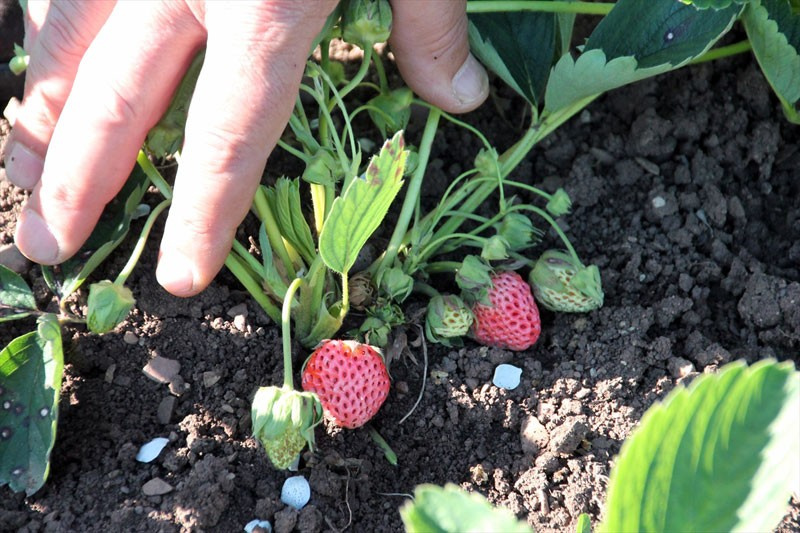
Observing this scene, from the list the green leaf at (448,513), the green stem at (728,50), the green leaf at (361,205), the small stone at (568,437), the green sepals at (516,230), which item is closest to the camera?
the green leaf at (448,513)

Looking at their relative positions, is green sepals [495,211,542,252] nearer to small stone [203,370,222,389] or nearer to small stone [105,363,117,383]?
small stone [203,370,222,389]

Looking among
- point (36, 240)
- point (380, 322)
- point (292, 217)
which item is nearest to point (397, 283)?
point (380, 322)

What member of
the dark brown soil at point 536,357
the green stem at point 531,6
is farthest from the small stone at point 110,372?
the green stem at point 531,6

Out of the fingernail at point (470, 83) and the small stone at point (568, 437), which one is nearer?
the small stone at point (568, 437)

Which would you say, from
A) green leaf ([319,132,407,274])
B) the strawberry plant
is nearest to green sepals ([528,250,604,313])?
the strawberry plant

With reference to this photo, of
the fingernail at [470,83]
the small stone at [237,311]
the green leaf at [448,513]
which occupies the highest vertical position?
the green leaf at [448,513]

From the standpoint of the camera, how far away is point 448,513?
59 centimetres

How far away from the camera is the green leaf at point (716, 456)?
606 mm

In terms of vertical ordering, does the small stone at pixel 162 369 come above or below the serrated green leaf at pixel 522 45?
below

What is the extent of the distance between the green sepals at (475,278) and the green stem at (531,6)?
1.15ft

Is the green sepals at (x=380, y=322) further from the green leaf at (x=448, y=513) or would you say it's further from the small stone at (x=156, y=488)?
the green leaf at (x=448, y=513)

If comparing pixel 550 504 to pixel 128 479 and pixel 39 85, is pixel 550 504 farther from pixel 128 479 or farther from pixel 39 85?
pixel 39 85

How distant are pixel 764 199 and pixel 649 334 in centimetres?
34

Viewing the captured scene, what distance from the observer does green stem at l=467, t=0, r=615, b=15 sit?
117cm
